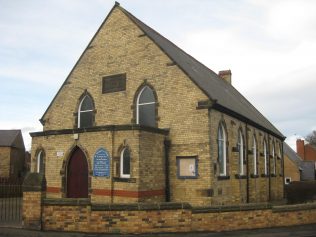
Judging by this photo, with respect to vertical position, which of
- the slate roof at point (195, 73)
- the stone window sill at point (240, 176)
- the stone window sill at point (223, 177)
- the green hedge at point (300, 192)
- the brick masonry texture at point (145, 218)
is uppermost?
the slate roof at point (195, 73)

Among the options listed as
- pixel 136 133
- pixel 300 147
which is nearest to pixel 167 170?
pixel 136 133

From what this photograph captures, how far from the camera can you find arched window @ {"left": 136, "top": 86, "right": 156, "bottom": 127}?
17391 mm

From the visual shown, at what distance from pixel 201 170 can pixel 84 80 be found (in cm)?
834

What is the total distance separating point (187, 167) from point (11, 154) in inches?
1184

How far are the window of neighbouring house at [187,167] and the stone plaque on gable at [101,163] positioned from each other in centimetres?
320

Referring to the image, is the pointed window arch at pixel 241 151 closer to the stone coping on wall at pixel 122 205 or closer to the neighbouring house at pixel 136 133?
the neighbouring house at pixel 136 133

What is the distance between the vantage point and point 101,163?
14.9m

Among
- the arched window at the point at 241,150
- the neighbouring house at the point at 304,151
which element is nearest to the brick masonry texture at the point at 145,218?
the arched window at the point at 241,150

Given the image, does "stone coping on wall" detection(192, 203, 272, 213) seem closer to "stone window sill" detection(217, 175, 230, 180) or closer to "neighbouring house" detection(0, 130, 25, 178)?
"stone window sill" detection(217, 175, 230, 180)

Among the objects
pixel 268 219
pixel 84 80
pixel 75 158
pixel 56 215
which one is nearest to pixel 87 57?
pixel 84 80

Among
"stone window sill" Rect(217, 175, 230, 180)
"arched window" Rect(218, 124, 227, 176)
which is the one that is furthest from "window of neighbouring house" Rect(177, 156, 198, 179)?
"arched window" Rect(218, 124, 227, 176)

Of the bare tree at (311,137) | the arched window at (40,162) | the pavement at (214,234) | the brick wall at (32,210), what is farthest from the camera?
the bare tree at (311,137)

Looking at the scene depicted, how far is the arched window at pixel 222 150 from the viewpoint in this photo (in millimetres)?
17344

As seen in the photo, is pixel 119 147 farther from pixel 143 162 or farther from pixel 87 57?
pixel 87 57
